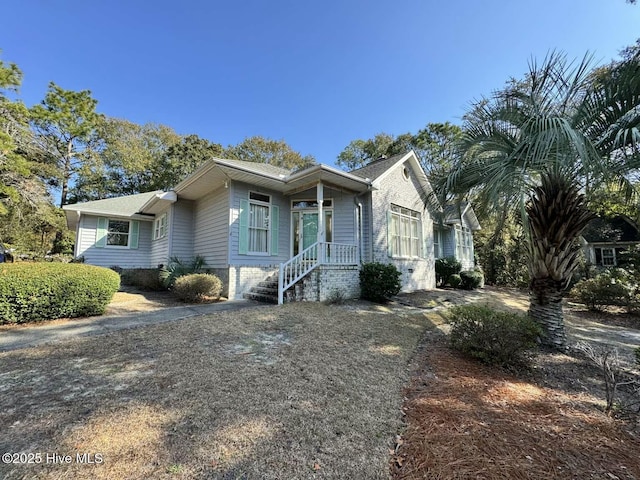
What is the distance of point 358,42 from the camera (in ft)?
35.4

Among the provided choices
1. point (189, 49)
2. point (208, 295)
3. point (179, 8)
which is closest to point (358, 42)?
point (179, 8)

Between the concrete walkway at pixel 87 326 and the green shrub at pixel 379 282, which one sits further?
the green shrub at pixel 379 282

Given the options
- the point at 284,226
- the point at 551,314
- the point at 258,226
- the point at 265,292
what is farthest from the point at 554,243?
the point at 258,226

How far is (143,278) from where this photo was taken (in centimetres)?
1190

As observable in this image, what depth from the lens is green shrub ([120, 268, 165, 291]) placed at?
→ 448 inches

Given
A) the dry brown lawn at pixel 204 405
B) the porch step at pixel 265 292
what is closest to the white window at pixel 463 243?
the porch step at pixel 265 292

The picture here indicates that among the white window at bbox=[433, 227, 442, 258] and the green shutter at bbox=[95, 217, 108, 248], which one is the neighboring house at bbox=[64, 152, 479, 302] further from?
the white window at bbox=[433, 227, 442, 258]

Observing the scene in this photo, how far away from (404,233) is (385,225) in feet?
5.67

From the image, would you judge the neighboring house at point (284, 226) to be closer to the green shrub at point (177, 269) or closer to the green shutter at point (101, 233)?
the green shutter at point (101, 233)

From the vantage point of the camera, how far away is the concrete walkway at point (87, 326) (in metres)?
4.50

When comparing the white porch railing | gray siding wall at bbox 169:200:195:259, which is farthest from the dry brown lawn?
gray siding wall at bbox 169:200:195:259

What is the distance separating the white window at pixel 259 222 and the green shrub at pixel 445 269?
10.0m

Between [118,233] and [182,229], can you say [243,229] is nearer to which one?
[182,229]

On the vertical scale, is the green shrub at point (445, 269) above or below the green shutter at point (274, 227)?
below
